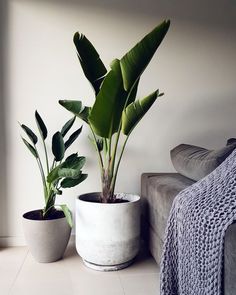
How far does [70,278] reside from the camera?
1699 millimetres

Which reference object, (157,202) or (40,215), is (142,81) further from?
(40,215)

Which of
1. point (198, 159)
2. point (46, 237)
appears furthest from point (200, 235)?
point (46, 237)

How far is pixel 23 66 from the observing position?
2.12 m

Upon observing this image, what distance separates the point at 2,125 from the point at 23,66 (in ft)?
1.44

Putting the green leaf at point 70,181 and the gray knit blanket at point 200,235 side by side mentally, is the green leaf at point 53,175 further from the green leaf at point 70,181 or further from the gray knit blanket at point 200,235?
the gray knit blanket at point 200,235

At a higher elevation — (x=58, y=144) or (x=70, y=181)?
(x=58, y=144)

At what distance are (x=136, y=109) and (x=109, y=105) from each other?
0.53 ft

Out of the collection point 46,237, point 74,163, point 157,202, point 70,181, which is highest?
point 74,163

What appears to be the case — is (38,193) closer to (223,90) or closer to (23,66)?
(23,66)

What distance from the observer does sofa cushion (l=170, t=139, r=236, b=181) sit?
4.75ft

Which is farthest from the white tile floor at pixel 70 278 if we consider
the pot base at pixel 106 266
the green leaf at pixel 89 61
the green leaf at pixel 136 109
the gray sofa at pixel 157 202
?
the green leaf at pixel 89 61

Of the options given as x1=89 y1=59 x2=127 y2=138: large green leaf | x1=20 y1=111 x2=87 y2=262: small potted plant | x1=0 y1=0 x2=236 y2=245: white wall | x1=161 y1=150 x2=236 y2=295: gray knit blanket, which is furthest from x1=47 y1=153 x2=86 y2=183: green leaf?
x1=161 y1=150 x2=236 y2=295: gray knit blanket

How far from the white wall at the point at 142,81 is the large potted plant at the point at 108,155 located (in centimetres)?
43

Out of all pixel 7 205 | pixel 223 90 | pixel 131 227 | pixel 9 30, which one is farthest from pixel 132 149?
pixel 9 30
